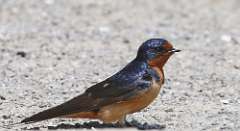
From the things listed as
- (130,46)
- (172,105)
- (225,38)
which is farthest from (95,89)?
(225,38)

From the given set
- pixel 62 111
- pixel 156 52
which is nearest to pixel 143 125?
pixel 156 52

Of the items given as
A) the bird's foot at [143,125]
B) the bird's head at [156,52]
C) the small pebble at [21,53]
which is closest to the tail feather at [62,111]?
the bird's foot at [143,125]

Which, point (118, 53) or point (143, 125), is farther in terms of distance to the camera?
point (118, 53)

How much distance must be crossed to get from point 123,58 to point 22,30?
2375 mm

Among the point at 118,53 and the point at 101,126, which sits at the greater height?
the point at 118,53

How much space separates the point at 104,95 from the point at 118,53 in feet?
14.1

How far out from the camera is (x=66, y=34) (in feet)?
46.3

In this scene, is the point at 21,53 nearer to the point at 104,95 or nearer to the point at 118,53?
the point at 118,53

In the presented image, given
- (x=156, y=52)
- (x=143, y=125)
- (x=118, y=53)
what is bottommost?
(x=143, y=125)

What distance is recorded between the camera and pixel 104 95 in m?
8.49

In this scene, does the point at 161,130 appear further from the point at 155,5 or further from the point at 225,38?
the point at 155,5

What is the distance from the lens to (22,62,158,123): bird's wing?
27.1 ft

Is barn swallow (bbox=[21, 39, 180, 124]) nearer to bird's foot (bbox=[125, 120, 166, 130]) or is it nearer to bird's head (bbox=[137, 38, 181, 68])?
bird's head (bbox=[137, 38, 181, 68])

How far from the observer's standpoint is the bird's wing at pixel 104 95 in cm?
827
